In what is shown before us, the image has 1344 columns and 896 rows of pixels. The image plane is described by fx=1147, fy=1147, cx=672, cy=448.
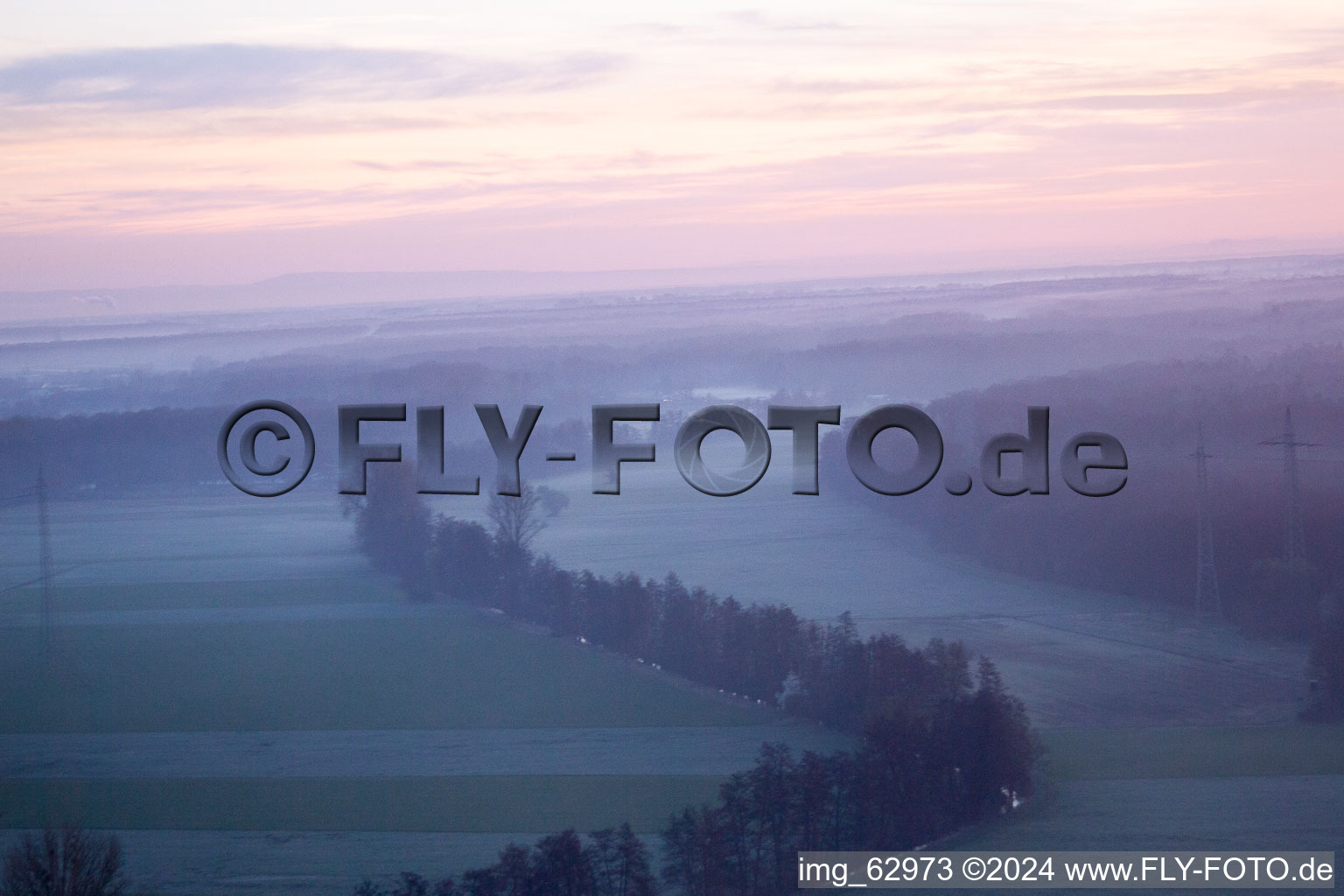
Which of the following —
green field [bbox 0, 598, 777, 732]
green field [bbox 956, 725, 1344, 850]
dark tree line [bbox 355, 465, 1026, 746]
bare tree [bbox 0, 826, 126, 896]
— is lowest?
bare tree [bbox 0, 826, 126, 896]

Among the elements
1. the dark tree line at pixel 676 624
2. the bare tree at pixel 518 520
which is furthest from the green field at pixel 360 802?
the bare tree at pixel 518 520

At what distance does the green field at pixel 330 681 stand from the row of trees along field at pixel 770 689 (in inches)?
20.9

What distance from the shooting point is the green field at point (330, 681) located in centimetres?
1259

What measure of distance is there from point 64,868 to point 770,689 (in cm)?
663

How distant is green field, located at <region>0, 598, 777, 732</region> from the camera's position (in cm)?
1259

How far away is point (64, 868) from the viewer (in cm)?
897

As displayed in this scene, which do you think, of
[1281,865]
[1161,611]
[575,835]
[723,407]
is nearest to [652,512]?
[723,407]

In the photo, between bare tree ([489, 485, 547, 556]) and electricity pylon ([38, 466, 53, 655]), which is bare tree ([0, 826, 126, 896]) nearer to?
electricity pylon ([38, 466, 53, 655])

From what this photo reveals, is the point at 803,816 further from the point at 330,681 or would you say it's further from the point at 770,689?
the point at 330,681

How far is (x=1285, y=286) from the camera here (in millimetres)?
22547

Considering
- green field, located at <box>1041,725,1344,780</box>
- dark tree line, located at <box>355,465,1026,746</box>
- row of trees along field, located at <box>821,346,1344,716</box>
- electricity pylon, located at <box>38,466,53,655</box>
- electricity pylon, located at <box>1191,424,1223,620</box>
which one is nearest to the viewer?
green field, located at <box>1041,725,1344,780</box>

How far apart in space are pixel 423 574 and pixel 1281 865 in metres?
10.9

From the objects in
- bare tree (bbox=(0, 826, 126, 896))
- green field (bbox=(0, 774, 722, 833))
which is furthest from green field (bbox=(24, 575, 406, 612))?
bare tree (bbox=(0, 826, 126, 896))

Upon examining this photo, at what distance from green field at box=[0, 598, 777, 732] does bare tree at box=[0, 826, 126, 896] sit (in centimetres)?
321
